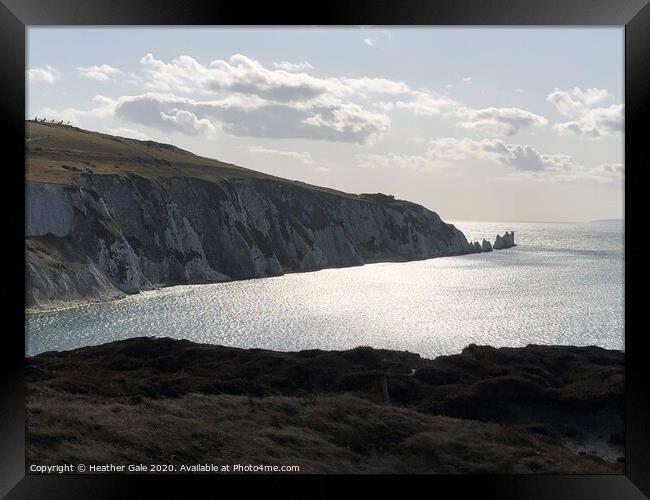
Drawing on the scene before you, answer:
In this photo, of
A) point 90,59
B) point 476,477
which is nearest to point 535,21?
point 476,477

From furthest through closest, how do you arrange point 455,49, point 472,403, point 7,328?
point 455,49
point 472,403
point 7,328

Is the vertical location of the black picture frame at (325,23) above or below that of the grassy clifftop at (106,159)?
below

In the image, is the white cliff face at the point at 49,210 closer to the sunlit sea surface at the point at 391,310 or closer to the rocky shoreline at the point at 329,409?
the sunlit sea surface at the point at 391,310

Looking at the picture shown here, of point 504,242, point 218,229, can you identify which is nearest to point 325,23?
point 218,229

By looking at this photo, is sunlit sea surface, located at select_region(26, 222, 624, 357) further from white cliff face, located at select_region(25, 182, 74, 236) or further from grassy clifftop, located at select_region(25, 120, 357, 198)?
grassy clifftop, located at select_region(25, 120, 357, 198)

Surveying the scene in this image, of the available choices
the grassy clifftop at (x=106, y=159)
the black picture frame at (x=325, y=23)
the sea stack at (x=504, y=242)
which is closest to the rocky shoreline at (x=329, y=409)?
the black picture frame at (x=325, y=23)

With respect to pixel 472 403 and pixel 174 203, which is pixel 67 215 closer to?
pixel 174 203
